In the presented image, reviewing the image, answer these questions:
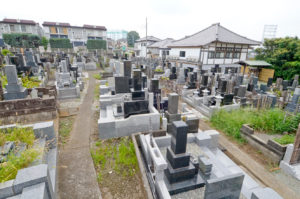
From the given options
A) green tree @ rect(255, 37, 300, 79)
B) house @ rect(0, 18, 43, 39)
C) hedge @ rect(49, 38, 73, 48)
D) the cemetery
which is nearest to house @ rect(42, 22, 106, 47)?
house @ rect(0, 18, 43, 39)

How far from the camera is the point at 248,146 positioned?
655cm

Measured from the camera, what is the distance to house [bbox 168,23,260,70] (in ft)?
67.5

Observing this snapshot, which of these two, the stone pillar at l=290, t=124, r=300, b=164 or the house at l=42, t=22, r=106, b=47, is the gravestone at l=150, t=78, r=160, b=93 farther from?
the house at l=42, t=22, r=106, b=47

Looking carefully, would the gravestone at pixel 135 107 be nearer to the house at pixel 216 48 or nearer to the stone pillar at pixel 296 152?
the stone pillar at pixel 296 152

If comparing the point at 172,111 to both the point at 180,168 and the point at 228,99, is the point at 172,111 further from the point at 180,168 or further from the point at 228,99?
the point at 228,99

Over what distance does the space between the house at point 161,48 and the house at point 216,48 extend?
9.01m

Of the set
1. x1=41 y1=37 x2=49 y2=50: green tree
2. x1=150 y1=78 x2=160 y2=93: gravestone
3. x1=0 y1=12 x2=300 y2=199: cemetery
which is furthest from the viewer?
x1=41 y1=37 x2=49 y2=50: green tree

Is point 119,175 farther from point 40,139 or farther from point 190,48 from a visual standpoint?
point 190,48

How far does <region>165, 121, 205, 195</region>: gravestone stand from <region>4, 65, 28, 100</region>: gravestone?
9.28m

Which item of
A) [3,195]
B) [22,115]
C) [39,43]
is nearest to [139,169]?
[3,195]

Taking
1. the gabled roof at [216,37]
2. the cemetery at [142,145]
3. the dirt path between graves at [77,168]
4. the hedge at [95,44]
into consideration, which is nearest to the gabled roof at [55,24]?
the hedge at [95,44]

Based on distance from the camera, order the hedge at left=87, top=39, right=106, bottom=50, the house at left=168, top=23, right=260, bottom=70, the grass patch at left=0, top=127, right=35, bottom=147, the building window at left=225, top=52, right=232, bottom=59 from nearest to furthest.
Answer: the grass patch at left=0, top=127, right=35, bottom=147 → the house at left=168, top=23, right=260, bottom=70 → the building window at left=225, top=52, right=232, bottom=59 → the hedge at left=87, top=39, right=106, bottom=50

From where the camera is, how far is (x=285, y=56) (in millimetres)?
20016

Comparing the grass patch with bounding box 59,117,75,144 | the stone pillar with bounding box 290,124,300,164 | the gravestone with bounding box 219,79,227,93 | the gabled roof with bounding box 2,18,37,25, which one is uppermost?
the gabled roof with bounding box 2,18,37,25
